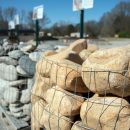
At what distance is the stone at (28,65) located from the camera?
4035 millimetres

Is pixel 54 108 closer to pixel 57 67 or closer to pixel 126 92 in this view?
pixel 57 67

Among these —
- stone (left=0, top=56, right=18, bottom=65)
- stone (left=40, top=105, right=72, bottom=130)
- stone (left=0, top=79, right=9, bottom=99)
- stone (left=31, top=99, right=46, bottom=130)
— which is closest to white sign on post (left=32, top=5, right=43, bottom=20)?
stone (left=0, top=56, right=18, bottom=65)

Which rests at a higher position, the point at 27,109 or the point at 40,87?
the point at 40,87

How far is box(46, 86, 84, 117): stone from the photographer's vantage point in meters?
2.52

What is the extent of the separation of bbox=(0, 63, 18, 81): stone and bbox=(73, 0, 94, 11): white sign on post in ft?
3.84

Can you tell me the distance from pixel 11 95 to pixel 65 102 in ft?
6.30

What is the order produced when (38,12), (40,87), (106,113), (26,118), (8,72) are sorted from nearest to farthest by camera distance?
1. (106,113)
2. (40,87)
3. (26,118)
4. (8,72)
5. (38,12)

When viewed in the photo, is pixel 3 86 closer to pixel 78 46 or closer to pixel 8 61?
pixel 8 61

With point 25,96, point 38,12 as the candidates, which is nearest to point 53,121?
point 25,96

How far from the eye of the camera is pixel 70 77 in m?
2.58

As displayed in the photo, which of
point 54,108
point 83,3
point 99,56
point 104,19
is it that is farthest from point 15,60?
point 104,19

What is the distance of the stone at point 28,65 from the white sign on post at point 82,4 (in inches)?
37.2

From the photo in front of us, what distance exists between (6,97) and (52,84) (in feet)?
Result: 5.47

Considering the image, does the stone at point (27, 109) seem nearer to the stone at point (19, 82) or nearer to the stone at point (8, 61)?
the stone at point (19, 82)
